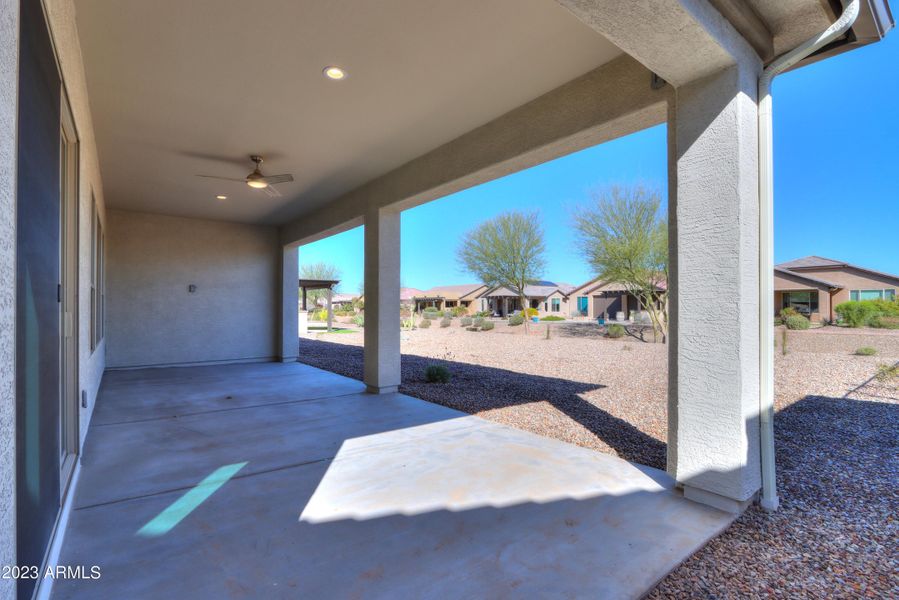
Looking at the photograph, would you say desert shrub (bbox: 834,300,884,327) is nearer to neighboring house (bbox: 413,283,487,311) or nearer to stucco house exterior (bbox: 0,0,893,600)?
stucco house exterior (bbox: 0,0,893,600)

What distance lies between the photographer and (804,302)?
1627 cm

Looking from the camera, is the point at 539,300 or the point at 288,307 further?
the point at 539,300

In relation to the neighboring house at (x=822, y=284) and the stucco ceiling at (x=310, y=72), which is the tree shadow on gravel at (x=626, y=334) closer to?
the neighboring house at (x=822, y=284)

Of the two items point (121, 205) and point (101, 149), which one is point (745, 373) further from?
point (121, 205)

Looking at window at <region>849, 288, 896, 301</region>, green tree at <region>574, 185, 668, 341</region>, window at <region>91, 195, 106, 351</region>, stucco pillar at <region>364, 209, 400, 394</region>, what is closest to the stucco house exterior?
window at <region>91, 195, 106, 351</region>

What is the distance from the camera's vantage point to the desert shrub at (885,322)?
10859 mm

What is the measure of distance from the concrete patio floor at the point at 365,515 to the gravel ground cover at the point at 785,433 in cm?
26

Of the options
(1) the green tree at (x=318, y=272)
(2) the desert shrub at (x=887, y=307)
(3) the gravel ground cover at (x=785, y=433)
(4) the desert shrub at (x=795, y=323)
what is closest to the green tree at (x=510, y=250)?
(4) the desert shrub at (x=795, y=323)

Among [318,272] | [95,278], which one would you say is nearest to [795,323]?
[95,278]

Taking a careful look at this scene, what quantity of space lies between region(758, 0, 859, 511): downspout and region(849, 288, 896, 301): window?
1387cm

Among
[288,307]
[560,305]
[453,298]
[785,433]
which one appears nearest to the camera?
[785,433]

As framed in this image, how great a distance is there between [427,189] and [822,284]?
57.6ft

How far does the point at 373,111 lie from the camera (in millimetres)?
4055

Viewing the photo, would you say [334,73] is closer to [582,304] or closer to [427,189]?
[427,189]
